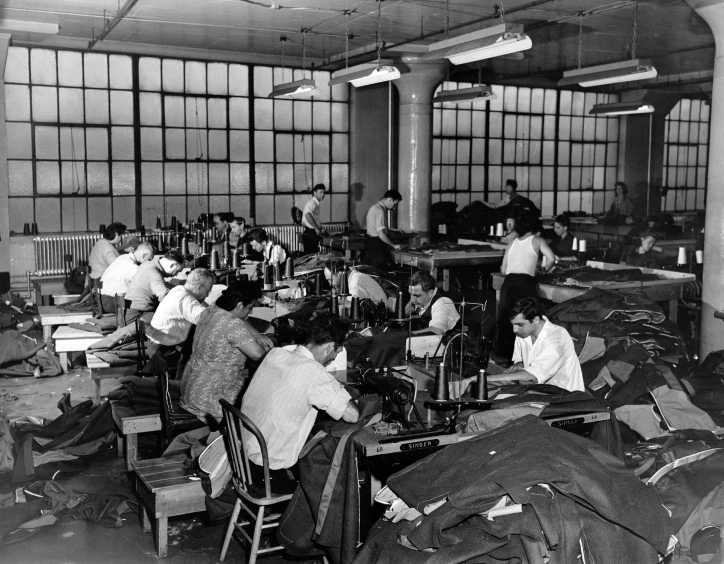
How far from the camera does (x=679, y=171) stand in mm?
17219

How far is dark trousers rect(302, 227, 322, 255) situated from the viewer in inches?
463

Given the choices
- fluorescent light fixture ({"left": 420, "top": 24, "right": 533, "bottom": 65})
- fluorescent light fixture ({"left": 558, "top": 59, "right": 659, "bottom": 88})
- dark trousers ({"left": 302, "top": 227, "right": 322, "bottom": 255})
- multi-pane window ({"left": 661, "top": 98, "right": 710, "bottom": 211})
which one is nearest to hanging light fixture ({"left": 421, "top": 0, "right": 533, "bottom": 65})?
fluorescent light fixture ({"left": 420, "top": 24, "right": 533, "bottom": 65})

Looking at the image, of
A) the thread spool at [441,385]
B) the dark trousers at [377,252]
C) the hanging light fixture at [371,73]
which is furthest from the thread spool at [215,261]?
the thread spool at [441,385]

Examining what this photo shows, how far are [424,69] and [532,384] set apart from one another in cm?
889

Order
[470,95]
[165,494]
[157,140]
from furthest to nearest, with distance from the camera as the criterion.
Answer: [157,140] < [470,95] < [165,494]

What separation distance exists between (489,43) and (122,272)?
4.04 metres

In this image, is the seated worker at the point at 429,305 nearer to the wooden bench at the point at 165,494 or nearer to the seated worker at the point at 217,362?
the seated worker at the point at 217,362

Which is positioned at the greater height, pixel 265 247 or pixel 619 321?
pixel 265 247

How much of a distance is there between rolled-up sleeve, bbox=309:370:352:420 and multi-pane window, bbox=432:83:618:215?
11.3 m

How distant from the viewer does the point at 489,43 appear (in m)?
6.39

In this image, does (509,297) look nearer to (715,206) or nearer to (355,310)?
(715,206)

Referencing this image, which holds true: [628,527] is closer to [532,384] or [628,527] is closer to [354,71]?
[532,384]

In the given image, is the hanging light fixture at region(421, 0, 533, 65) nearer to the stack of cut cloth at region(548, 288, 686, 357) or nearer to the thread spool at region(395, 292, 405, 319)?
the stack of cut cloth at region(548, 288, 686, 357)

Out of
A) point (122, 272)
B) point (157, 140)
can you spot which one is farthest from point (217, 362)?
point (157, 140)
